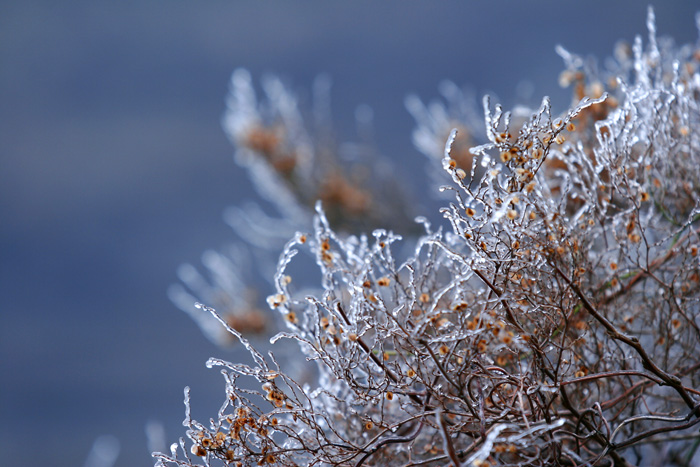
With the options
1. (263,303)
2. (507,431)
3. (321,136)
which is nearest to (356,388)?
(507,431)

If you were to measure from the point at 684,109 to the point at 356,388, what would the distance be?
0.52 metres

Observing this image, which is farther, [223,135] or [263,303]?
[223,135]

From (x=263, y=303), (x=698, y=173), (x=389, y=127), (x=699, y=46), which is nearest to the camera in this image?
(x=698, y=173)

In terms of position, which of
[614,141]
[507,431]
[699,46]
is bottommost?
[507,431]

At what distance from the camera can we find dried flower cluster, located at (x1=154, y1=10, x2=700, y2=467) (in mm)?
508

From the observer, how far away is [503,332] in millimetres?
512

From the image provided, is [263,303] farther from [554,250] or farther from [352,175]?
[554,250]

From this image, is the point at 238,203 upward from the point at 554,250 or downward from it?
upward

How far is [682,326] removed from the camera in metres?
0.67

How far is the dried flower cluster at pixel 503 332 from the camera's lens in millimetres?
508

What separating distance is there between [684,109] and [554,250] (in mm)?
355

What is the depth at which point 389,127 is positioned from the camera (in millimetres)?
3662

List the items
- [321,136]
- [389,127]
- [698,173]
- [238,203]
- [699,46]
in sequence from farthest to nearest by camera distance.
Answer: [238,203], [389,127], [321,136], [699,46], [698,173]

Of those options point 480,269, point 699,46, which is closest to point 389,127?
point 699,46
